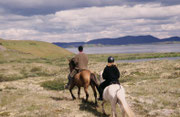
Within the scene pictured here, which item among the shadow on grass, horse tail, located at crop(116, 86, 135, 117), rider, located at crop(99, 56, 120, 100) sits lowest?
the shadow on grass

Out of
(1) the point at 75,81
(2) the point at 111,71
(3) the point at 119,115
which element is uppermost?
(2) the point at 111,71

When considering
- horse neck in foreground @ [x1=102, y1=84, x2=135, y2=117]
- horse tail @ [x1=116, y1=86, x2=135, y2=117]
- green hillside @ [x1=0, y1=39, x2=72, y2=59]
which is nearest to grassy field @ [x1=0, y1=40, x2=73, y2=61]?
green hillside @ [x1=0, y1=39, x2=72, y2=59]

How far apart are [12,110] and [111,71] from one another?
756 centimetres

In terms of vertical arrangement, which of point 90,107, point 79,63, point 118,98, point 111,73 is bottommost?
point 90,107

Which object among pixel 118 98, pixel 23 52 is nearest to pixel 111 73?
pixel 118 98

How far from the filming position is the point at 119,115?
13305 millimetres

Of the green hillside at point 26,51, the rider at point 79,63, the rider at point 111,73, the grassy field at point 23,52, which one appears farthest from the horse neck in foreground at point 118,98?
the green hillside at point 26,51

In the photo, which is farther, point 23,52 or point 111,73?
point 23,52

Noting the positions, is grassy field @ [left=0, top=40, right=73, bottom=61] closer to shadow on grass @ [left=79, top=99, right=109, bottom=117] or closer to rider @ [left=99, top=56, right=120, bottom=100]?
shadow on grass @ [left=79, top=99, right=109, bottom=117]

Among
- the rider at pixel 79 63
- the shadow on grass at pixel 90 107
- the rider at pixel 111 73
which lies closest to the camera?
the rider at pixel 111 73

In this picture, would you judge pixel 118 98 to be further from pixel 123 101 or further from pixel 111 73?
pixel 111 73

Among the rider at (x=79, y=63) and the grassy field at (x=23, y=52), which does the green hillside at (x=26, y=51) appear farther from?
the rider at (x=79, y=63)

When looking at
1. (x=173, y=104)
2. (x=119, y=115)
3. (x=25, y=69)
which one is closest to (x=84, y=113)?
(x=119, y=115)

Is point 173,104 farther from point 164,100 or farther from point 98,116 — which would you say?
point 98,116
